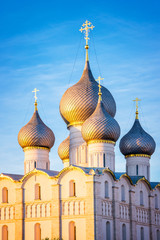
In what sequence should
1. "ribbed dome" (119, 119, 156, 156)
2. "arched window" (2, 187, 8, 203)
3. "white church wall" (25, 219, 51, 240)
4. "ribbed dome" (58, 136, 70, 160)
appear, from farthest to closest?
"ribbed dome" (58, 136, 70, 160), "ribbed dome" (119, 119, 156, 156), "arched window" (2, 187, 8, 203), "white church wall" (25, 219, 51, 240)

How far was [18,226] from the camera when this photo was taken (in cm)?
5184

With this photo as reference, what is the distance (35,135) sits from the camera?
188 ft

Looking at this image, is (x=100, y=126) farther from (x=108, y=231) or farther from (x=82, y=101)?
(x=108, y=231)

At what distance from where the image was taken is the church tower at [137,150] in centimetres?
5903

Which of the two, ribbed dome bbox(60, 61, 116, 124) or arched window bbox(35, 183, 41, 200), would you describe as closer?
arched window bbox(35, 183, 41, 200)

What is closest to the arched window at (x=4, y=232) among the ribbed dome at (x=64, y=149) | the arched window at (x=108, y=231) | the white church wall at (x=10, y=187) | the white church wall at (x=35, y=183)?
the white church wall at (x=10, y=187)

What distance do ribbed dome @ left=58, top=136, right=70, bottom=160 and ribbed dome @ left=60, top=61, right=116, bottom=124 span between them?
12.9 ft

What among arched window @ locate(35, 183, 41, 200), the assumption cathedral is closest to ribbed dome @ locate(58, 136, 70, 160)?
the assumption cathedral

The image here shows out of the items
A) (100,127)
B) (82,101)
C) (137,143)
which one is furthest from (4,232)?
(137,143)

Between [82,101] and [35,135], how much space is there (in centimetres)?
491

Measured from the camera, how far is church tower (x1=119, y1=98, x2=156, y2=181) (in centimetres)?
5903

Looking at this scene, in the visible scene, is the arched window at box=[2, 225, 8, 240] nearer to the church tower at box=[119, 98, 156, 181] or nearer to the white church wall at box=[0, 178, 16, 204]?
the white church wall at box=[0, 178, 16, 204]

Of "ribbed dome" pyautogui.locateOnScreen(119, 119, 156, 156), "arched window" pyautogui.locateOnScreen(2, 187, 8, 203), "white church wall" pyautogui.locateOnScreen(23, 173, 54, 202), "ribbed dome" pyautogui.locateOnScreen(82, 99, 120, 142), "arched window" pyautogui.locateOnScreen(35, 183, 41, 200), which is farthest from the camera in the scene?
"ribbed dome" pyautogui.locateOnScreen(119, 119, 156, 156)

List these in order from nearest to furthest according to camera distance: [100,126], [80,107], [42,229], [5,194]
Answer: [42,229]
[5,194]
[100,126]
[80,107]
